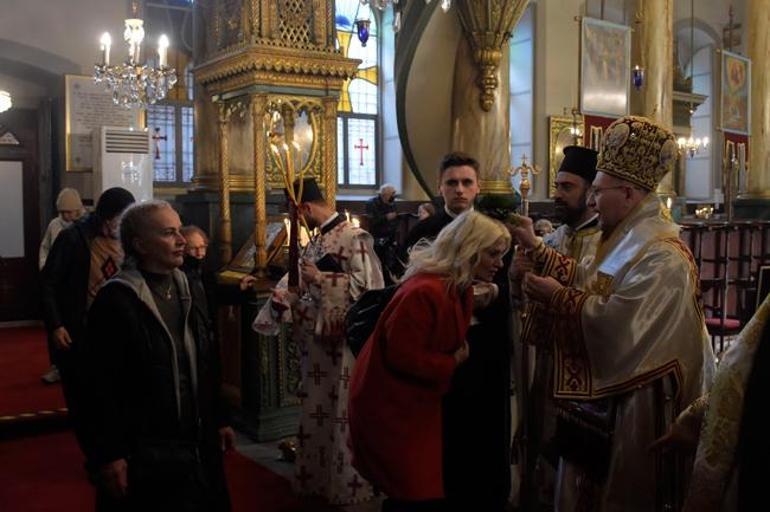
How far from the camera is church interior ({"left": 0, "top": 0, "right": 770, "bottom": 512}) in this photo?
17.5 ft

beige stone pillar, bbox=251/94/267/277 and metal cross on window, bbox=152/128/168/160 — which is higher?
metal cross on window, bbox=152/128/168/160

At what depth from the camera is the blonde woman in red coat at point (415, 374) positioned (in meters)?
2.64

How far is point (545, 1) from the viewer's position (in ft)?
49.5

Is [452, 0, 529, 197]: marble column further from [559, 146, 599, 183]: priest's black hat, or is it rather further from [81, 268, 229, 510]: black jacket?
[81, 268, 229, 510]: black jacket

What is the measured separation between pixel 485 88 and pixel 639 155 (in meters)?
7.32

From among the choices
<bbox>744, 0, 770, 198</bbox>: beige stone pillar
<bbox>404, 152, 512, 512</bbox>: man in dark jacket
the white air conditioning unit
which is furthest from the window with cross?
<bbox>404, 152, 512, 512</bbox>: man in dark jacket

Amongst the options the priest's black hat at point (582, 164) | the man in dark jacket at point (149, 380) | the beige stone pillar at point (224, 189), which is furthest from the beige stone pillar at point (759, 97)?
the man in dark jacket at point (149, 380)

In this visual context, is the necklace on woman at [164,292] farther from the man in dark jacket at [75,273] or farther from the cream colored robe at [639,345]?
the man in dark jacket at [75,273]

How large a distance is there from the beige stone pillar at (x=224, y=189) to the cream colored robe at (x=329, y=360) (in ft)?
5.45

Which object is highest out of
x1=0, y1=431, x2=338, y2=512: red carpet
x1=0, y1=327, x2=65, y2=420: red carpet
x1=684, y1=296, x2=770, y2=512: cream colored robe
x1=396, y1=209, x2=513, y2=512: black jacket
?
x1=684, y1=296, x2=770, y2=512: cream colored robe

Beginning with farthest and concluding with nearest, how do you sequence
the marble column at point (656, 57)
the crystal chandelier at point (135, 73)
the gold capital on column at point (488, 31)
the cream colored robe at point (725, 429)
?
1. the marble column at point (656, 57)
2. the gold capital on column at point (488, 31)
3. the crystal chandelier at point (135, 73)
4. the cream colored robe at point (725, 429)

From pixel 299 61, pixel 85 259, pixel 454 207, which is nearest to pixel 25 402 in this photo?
pixel 85 259

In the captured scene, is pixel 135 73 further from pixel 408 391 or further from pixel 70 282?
pixel 408 391

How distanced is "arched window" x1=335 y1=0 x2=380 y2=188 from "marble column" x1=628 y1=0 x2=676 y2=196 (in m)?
5.58
